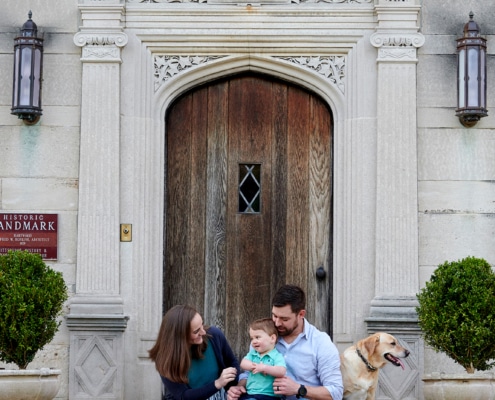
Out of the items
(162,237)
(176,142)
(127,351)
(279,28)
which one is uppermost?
(279,28)

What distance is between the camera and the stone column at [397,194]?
1032cm

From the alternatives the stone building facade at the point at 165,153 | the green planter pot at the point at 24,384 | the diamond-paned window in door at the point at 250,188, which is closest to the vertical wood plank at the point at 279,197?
the diamond-paned window in door at the point at 250,188

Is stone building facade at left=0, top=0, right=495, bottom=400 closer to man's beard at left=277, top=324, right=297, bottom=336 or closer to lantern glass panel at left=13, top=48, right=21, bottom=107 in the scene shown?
lantern glass panel at left=13, top=48, right=21, bottom=107

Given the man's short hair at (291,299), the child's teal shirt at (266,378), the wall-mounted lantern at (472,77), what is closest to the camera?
the child's teal shirt at (266,378)

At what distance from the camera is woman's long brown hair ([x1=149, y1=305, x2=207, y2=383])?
24.3 ft

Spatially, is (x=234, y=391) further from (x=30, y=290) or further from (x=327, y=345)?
(x=30, y=290)

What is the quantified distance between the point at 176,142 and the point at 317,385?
393 centimetres

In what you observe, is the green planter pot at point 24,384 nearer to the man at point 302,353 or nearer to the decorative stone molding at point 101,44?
the man at point 302,353

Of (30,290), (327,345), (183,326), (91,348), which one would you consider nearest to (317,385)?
(327,345)

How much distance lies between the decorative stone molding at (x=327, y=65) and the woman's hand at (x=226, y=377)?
4.06 meters

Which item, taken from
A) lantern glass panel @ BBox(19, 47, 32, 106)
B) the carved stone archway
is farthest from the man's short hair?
lantern glass panel @ BBox(19, 47, 32, 106)

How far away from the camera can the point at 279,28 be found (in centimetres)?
1077

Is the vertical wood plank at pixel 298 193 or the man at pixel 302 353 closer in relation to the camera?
the man at pixel 302 353

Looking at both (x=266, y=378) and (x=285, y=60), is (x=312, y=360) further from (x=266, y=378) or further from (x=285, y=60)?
(x=285, y=60)
